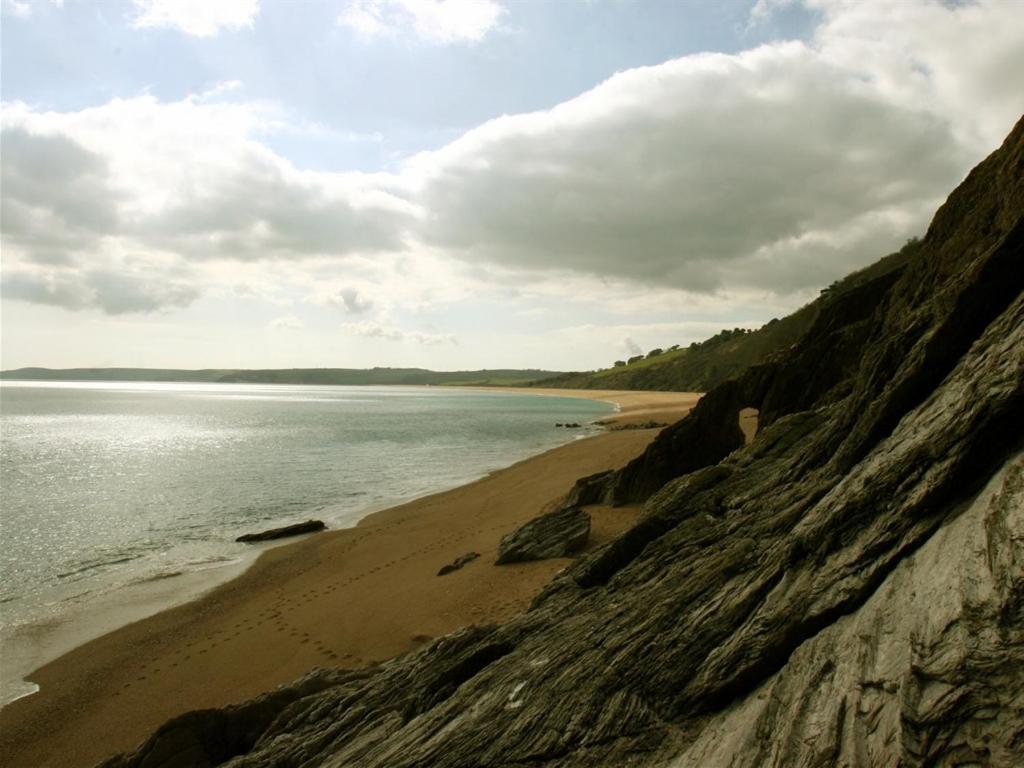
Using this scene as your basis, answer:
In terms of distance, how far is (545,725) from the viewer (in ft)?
23.5

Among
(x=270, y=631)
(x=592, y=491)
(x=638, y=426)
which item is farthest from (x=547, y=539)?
(x=638, y=426)

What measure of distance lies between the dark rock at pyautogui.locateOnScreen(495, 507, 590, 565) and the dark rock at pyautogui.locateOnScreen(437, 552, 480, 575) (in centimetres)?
142

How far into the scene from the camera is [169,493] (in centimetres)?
3781

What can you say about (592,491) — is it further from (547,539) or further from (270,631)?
(270,631)

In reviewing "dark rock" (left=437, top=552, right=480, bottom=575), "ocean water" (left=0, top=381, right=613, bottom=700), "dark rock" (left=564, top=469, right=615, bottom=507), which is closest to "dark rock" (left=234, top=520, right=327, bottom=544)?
"ocean water" (left=0, top=381, right=613, bottom=700)

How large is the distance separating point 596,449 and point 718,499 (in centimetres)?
3608

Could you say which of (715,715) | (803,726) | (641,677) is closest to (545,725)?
(641,677)

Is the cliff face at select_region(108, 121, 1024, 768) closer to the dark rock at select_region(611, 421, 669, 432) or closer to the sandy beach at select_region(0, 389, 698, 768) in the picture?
the sandy beach at select_region(0, 389, 698, 768)

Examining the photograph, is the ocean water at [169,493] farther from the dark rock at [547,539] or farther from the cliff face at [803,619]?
the cliff face at [803,619]

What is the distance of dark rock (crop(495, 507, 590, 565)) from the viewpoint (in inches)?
721

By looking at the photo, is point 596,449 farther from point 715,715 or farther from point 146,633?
point 715,715

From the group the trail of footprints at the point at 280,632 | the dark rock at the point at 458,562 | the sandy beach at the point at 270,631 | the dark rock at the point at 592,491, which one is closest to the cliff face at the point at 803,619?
the sandy beach at the point at 270,631

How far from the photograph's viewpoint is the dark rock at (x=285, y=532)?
27048 mm

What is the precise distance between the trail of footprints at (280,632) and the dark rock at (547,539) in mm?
3394
